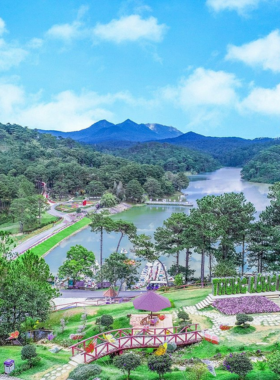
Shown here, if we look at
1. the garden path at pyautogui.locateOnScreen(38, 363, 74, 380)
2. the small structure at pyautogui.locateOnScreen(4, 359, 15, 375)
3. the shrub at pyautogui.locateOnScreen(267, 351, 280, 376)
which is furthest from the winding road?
the shrub at pyautogui.locateOnScreen(267, 351, 280, 376)

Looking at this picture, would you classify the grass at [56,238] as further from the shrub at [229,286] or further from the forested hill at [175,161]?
the forested hill at [175,161]

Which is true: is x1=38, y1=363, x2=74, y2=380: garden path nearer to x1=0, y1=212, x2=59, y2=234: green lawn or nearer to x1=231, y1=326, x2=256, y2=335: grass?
x1=231, y1=326, x2=256, y2=335: grass

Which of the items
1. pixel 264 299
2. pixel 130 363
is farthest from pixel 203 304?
pixel 130 363

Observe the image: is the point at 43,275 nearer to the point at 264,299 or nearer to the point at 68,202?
the point at 264,299

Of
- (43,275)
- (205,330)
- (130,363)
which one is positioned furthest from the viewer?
(43,275)

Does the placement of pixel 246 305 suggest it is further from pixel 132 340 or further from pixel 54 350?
pixel 54 350
